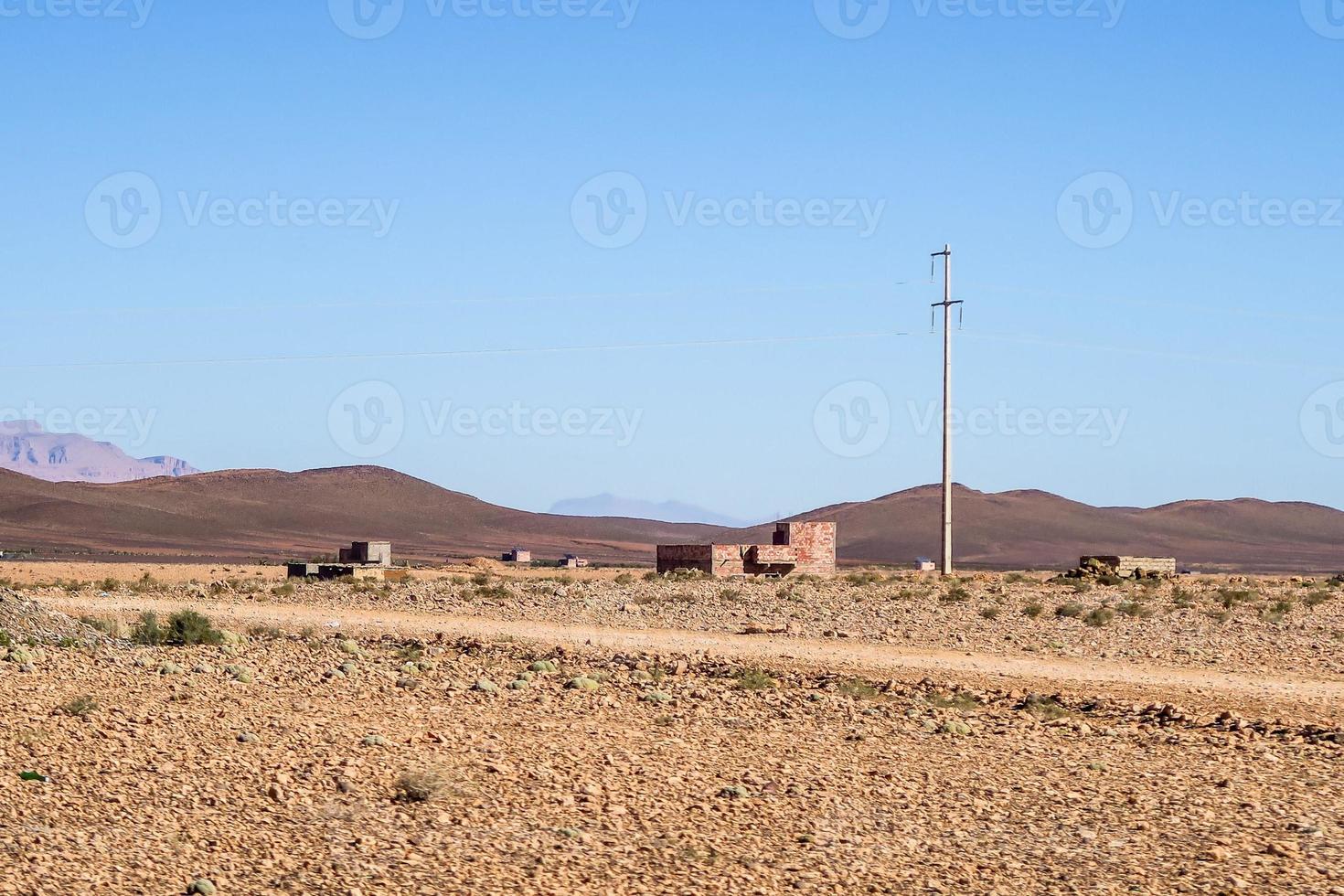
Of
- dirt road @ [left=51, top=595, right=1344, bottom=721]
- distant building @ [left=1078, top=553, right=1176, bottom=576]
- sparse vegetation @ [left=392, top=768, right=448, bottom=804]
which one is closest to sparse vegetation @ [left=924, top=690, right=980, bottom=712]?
dirt road @ [left=51, top=595, right=1344, bottom=721]

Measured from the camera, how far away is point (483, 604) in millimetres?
37969

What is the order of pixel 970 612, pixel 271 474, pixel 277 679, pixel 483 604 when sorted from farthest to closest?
pixel 271 474
pixel 483 604
pixel 970 612
pixel 277 679

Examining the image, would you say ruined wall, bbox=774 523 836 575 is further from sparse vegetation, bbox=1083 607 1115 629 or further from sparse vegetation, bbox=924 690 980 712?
sparse vegetation, bbox=924 690 980 712

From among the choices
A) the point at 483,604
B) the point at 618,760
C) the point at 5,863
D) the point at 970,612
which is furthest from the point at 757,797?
the point at 483,604

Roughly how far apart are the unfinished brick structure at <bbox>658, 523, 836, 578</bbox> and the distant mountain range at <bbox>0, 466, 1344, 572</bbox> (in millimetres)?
64099

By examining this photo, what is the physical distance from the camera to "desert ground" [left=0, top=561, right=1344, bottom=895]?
9273 mm

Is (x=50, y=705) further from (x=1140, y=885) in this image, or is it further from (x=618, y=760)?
(x=1140, y=885)

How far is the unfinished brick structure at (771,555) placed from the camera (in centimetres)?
5509

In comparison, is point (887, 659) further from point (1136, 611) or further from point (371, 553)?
point (371, 553)

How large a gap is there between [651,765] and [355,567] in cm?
4447

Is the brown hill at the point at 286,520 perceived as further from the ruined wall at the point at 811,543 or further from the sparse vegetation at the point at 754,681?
the sparse vegetation at the point at 754,681

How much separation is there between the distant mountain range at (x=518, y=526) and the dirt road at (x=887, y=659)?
8506cm

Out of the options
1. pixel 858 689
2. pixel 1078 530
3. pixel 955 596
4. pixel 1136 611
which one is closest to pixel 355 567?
pixel 955 596

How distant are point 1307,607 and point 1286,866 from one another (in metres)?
28.5
